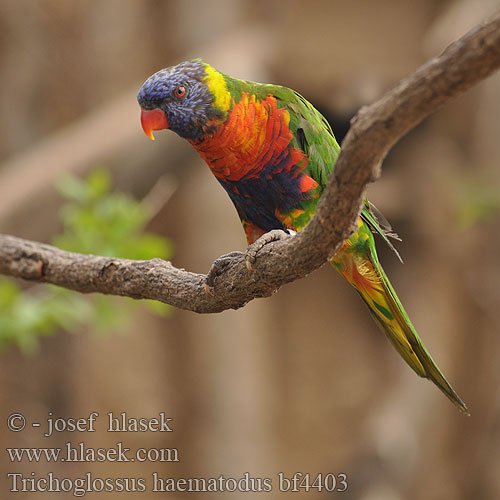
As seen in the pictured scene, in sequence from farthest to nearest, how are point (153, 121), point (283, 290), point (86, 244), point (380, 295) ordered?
point (283, 290) → point (86, 244) → point (380, 295) → point (153, 121)

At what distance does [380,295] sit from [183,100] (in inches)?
26.1

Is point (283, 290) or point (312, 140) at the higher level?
point (283, 290)

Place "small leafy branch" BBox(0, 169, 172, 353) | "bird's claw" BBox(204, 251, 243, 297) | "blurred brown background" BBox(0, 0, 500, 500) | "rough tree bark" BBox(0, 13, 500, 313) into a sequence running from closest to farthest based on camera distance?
"rough tree bark" BBox(0, 13, 500, 313) < "bird's claw" BBox(204, 251, 243, 297) < "small leafy branch" BBox(0, 169, 172, 353) < "blurred brown background" BBox(0, 0, 500, 500)

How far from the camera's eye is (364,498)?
2.97m

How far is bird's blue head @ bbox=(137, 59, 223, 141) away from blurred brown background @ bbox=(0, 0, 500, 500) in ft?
4.18

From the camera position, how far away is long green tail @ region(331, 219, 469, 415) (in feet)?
4.56

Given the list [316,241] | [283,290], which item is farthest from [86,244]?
[283,290]

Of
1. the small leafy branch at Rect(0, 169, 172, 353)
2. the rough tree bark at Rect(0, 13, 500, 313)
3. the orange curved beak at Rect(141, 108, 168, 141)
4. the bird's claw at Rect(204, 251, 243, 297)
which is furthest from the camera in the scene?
the small leafy branch at Rect(0, 169, 172, 353)

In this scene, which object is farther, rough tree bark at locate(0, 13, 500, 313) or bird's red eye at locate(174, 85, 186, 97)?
bird's red eye at locate(174, 85, 186, 97)

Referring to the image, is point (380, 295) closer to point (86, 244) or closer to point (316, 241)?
point (316, 241)

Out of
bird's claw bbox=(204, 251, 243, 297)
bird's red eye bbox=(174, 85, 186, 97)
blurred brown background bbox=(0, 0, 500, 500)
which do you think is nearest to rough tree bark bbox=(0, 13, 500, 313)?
bird's claw bbox=(204, 251, 243, 297)

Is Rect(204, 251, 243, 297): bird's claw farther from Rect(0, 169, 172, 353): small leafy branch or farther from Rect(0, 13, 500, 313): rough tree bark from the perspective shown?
Rect(0, 169, 172, 353): small leafy branch

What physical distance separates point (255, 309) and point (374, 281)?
7.85 feet

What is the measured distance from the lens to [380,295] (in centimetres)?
146
